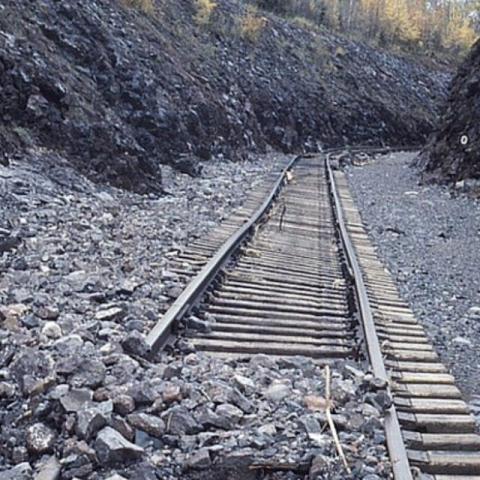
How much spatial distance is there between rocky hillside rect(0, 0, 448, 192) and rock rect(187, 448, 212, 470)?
24.0ft

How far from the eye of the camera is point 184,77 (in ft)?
64.3

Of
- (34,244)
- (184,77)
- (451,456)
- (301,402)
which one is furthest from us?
(184,77)

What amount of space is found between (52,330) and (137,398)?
3.95 feet

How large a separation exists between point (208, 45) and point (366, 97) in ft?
42.8

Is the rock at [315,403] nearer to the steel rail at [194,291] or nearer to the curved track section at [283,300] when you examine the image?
the curved track section at [283,300]

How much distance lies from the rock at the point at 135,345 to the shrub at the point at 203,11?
24691 mm

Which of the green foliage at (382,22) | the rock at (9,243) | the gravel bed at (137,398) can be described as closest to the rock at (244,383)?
the gravel bed at (137,398)

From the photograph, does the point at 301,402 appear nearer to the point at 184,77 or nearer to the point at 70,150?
the point at 70,150

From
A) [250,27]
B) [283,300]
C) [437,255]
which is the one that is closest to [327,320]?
[283,300]

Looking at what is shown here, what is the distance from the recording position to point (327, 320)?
5.55 metres

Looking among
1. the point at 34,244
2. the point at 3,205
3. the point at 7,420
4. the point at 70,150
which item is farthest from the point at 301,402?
the point at 70,150

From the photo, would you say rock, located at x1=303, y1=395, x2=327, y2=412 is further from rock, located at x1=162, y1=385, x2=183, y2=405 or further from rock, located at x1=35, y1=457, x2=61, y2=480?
rock, located at x1=35, y1=457, x2=61, y2=480

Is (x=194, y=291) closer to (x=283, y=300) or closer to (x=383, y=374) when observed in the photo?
(x=283, y=300)

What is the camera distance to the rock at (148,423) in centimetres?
323
